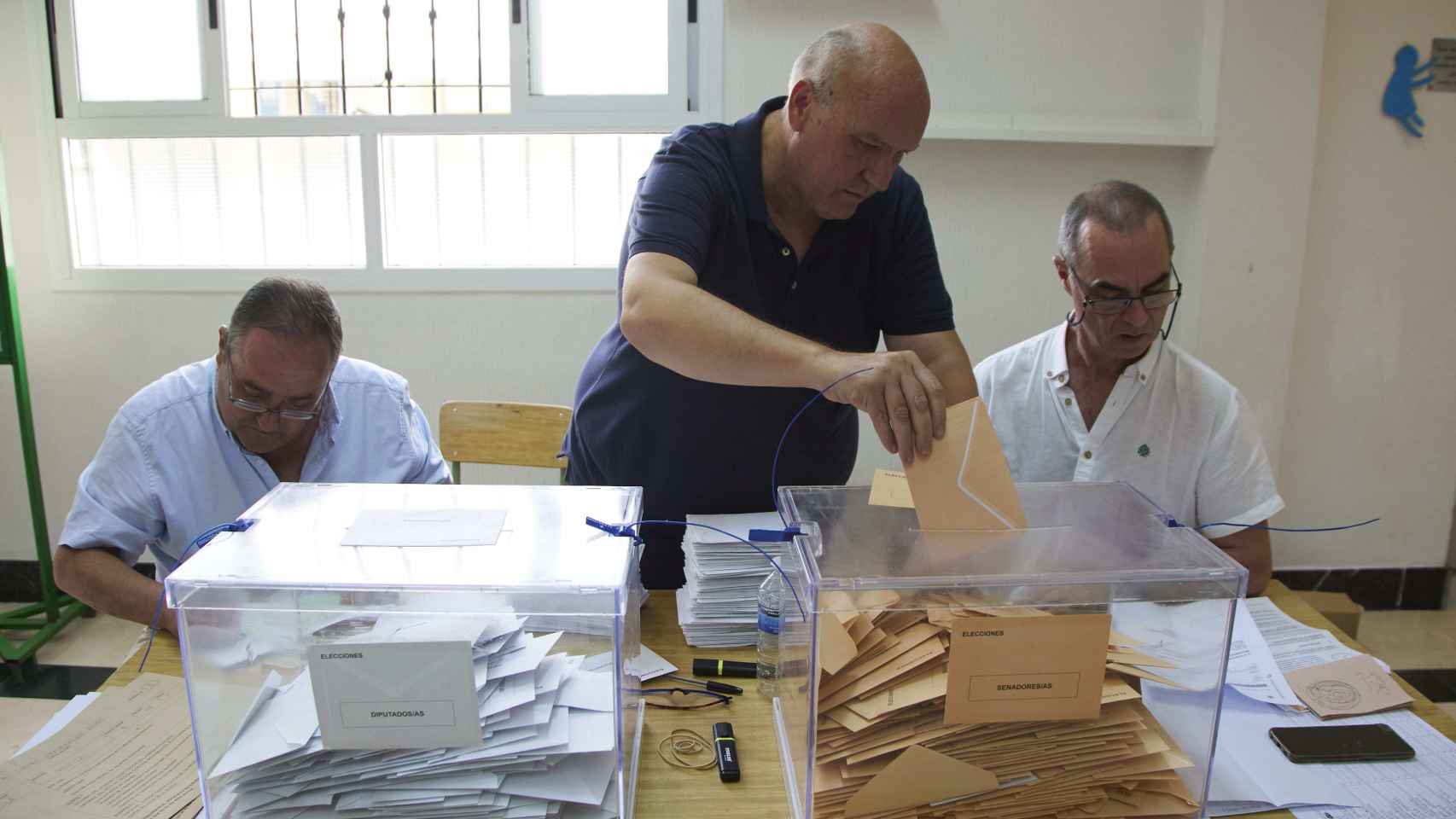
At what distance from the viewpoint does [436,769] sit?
88 cm

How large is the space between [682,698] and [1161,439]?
106 centimetres

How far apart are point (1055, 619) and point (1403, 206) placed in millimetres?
2973

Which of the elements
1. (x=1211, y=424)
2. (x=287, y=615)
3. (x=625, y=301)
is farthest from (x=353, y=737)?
(x=1211, y=424)

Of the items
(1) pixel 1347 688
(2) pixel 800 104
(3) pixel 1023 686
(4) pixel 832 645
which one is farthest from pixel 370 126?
(1) pixel 1347 688

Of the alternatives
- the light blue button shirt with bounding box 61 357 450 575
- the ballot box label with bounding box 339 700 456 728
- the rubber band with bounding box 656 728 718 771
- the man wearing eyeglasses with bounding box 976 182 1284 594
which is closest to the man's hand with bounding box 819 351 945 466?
the rubber band with bounding box 656 728 718 771

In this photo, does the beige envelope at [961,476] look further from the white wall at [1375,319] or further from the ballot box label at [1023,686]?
the white wall at [1375,319]

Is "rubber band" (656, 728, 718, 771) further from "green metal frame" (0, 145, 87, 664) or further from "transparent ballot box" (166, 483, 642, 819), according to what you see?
"green metal frame" (0, 145, 87, 664)

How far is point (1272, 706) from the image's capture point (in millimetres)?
1164

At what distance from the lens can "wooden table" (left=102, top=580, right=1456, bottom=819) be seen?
0.96m

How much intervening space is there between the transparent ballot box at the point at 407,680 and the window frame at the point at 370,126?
7.15 feet

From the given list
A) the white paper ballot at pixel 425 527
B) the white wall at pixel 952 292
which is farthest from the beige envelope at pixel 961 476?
the white wall at pixel 952 292

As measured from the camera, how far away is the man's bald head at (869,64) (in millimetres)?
1249

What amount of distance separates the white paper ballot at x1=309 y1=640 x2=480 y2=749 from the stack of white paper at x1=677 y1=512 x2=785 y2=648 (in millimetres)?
430

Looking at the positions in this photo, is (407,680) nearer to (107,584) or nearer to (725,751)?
(725,751)
